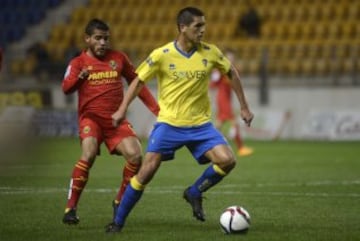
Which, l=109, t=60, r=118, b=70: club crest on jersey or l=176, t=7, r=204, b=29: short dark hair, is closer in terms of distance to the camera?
l=176, t=7, r=204, b=29: short dark hair

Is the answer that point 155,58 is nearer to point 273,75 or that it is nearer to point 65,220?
point 65,220

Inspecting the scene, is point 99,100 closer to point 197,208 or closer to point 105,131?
point 105,131

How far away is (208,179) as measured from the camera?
9812mm

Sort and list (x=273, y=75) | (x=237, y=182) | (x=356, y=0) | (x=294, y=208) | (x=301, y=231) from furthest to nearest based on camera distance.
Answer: (x=356, y=0) < (x=273, y=75) < (x=237, y=182) < (x=294, y=208) < (x=301, y=231)

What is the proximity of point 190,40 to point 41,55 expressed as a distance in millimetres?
17326

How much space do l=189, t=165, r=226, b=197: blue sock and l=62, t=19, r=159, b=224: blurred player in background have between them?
25.6 inches

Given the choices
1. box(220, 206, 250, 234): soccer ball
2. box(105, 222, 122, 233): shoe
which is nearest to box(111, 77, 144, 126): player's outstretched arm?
box(105, 222, 122, 233): shoe

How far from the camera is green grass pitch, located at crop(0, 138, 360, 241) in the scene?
8.89 metres

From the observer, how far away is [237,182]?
14148 mm

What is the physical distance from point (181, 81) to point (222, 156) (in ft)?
2.74

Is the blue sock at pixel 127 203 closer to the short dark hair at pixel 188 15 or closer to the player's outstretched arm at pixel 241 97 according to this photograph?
the player's outstretched arm at pixel 241 97

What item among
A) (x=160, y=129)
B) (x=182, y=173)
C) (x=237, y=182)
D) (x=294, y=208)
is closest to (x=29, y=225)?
(x=160, y=129)

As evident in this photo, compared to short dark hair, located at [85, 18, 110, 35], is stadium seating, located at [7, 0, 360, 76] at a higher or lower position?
lower

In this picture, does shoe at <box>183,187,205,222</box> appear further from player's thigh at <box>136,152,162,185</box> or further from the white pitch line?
the white pitch line
